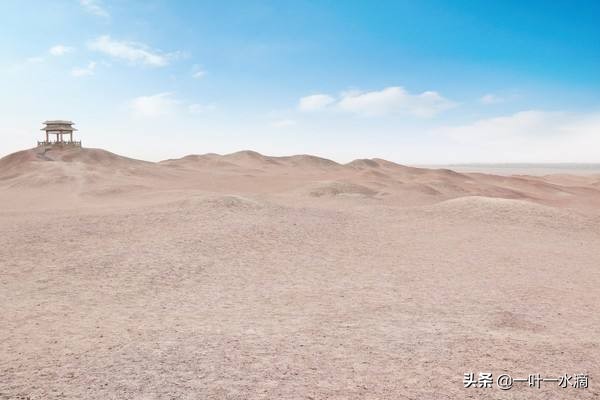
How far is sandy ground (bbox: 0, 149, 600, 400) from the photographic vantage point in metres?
5.07

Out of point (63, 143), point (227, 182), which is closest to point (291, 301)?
point (227, 182)

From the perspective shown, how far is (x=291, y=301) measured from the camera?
27.0ft

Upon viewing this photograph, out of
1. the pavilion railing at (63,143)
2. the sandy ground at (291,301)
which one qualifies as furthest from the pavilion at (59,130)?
the sandy ground at (291,301)

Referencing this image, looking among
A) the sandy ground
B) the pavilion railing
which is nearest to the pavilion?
the pavilion railing

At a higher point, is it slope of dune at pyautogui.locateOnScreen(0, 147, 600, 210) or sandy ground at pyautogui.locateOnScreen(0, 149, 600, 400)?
slope of dune at pyautogui.locateOnScreen(0, 147, 600, 210)

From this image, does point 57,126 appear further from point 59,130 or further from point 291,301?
point 291,301

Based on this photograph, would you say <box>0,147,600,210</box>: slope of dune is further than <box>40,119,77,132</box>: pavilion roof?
No

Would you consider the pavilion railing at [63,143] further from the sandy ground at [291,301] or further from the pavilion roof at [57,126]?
the sandy ground at [291,301]

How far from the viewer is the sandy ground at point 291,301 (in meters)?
5.07

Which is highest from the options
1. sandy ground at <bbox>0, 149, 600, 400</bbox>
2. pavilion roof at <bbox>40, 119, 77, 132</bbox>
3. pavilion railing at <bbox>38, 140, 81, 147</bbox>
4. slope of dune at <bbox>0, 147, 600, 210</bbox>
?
pavilion roof at <bbox>40, 119, 77, 132</bbox>

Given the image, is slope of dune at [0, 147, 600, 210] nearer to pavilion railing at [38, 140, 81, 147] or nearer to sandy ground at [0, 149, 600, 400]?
pavilion railing at [38, 140, 81, 147]

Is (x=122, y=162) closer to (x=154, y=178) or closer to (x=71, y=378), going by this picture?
(x=154, y=178)

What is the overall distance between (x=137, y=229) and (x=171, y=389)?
10.8m

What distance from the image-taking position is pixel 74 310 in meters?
7.50
